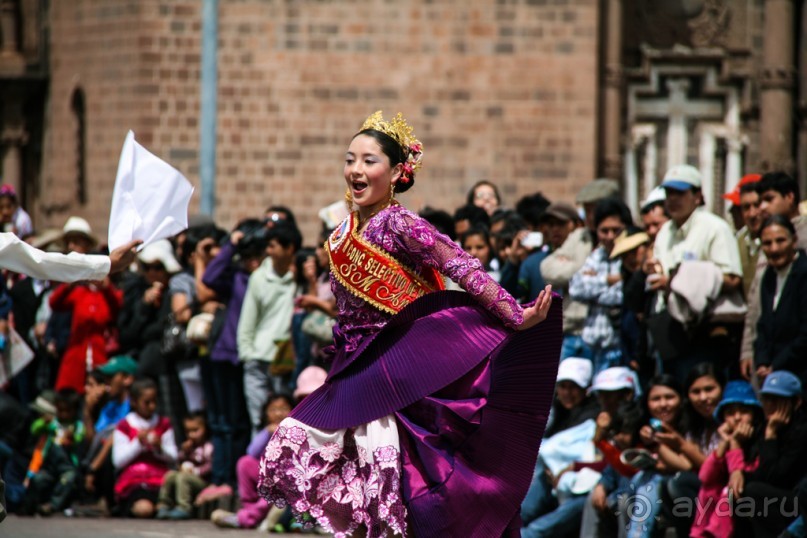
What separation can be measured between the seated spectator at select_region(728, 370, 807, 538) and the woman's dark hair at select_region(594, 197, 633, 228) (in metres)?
2.31

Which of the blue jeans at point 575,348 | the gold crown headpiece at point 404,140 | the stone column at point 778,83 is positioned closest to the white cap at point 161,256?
the blue jeans at point 575,348

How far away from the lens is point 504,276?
11.2m

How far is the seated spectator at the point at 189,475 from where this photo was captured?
11367mm

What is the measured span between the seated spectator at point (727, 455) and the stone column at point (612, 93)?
12465mm

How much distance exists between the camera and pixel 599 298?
1019 cm

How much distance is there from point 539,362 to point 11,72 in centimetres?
1747

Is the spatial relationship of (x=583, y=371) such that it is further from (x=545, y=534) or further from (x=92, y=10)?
(x=92, y=10)

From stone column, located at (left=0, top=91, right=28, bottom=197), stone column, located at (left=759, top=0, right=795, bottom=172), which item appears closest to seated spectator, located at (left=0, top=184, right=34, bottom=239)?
stone column, located at (left=0, top=91, right=28, bottom=197)

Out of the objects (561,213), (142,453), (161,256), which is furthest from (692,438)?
(161,256)

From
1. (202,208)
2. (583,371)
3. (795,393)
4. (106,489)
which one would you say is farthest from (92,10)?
(795,393)

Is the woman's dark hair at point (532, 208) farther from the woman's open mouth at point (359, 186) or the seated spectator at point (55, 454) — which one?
the woman's open mouth at point (359, 186)

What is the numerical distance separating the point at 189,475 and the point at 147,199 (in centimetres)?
432

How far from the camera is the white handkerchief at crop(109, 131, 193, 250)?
7.41m
